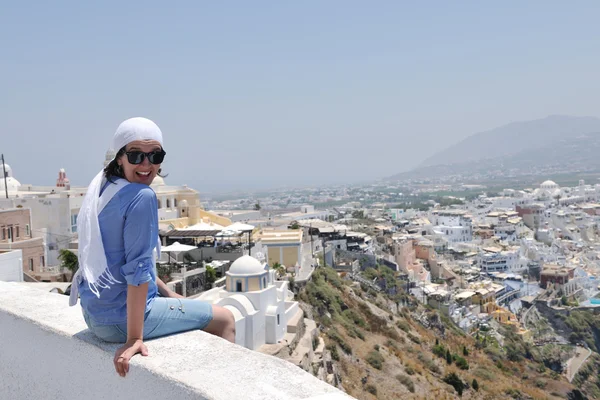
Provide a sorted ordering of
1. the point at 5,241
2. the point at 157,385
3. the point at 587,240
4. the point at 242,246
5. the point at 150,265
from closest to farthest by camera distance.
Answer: the point at 157,385 < the point at 150,265 < the point at 5,241 < the point at 242,246 < the point at 587,240

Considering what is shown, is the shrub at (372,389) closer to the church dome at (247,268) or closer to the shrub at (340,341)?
the shrub at (340,341)

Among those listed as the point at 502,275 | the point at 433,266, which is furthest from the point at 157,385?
the point at 502,275

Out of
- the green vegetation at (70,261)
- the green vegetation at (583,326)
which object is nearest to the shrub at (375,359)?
the green vegetation at (70,261)

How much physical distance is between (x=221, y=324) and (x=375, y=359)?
45.9 ft

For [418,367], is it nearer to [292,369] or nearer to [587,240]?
[292,369]

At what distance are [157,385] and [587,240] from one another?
2601 inches

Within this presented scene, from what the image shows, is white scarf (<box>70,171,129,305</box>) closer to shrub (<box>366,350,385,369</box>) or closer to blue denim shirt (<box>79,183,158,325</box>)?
blue denim shirt (<box>79,183,158,325</box>)

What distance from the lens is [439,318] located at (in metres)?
25.7

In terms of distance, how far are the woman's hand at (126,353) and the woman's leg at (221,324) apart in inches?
14.1

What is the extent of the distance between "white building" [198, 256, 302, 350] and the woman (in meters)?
8.62

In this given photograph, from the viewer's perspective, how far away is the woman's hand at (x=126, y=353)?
168cm

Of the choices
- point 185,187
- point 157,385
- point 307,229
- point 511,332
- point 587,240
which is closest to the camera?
point 157,385

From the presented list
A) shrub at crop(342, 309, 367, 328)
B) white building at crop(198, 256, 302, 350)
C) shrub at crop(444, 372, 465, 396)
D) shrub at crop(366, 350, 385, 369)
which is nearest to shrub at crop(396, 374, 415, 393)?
Result: shrub at crop(366, 350, 385, 369)

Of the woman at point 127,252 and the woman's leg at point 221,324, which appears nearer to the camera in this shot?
the woman at point 127,252
